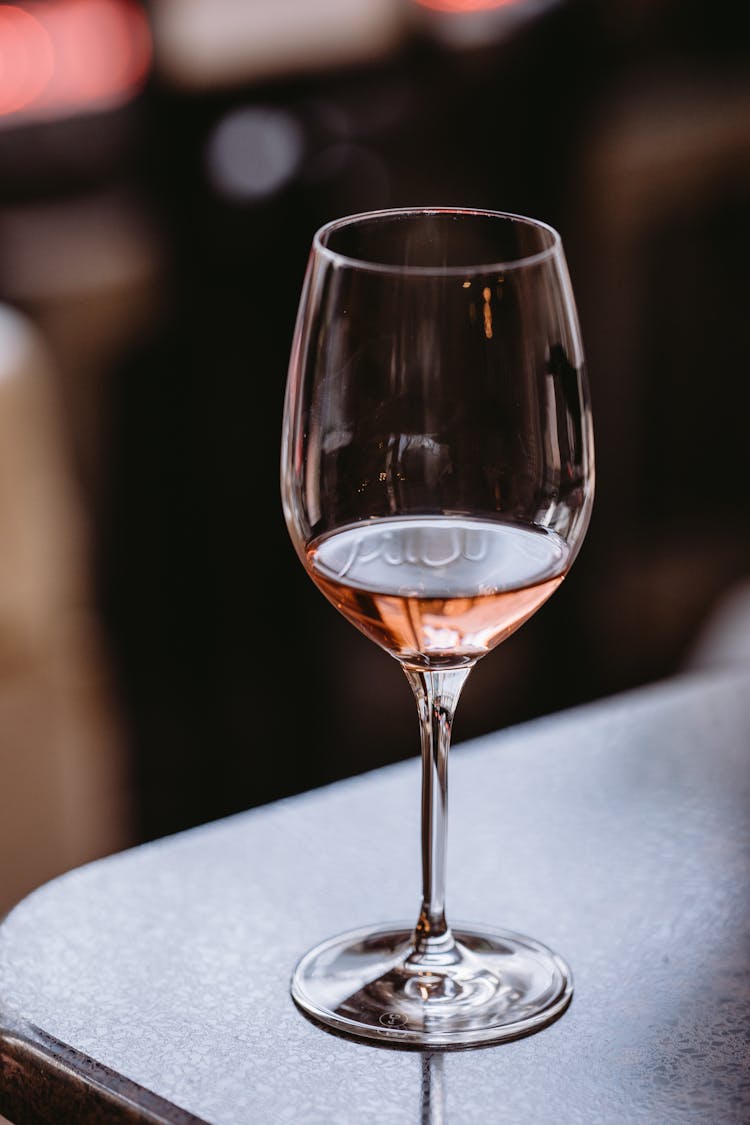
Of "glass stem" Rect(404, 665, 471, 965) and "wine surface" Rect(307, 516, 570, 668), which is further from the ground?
"wine surface" Rect(307, 516, 570, 668)

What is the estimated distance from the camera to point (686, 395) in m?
2.50

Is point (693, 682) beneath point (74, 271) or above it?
beneath

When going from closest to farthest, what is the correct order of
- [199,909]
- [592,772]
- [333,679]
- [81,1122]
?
[81,1122], [199,909], [592,772], [333,679]

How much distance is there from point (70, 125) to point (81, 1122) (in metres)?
2.81

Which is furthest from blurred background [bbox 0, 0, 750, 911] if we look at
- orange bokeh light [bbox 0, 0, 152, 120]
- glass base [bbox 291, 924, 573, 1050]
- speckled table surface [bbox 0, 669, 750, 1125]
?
glass base [bbox 291, 924, 573, 1050]

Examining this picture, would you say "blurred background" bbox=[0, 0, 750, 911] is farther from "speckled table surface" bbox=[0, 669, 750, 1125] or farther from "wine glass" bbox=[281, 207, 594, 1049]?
"wine glass" bbox=[281, 207, 594, 1049]

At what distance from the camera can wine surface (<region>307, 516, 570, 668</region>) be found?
1.57 feet

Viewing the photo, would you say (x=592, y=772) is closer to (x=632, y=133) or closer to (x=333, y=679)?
(x=333, y=679)

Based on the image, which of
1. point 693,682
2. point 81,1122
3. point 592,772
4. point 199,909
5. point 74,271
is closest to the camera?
point 81,1122

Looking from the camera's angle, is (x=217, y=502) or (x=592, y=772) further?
(x=217, y=502)

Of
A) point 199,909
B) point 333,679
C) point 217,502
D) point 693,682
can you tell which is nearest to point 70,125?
point 217,502

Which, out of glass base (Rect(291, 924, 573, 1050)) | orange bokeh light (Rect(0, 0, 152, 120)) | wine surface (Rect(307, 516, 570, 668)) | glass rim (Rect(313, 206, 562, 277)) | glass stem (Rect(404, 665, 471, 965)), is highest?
orange bokeh light (Rect(0, 0, 152, 120))

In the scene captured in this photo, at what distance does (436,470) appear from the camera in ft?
1.55

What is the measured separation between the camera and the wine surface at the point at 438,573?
0.48 metres
